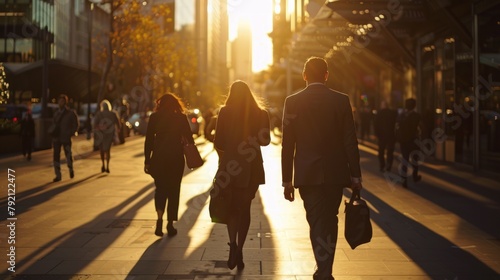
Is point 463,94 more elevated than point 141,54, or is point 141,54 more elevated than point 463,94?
point 141,54

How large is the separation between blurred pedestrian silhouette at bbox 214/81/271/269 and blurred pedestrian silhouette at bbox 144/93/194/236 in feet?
5.96

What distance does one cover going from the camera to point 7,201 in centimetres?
1252

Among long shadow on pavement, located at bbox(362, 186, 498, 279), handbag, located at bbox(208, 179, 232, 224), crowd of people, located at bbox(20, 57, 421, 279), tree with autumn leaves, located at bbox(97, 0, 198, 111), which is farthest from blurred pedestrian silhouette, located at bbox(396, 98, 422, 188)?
tree with autumn leaves, located at bbox(97, 0, 198, 111)

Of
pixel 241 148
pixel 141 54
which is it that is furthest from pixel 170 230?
pixel 141 54

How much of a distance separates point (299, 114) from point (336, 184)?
1.95 ft

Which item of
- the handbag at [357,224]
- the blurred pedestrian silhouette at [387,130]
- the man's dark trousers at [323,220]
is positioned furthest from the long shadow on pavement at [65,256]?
the blurred pedestrian silhouette at [387,130]

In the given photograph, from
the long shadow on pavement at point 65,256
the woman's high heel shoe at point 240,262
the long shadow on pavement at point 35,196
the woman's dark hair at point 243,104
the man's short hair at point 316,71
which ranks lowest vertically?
the long shadow on pavement at point 65,256

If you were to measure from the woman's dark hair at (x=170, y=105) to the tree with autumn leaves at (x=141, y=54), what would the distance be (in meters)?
24.0

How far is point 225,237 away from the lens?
8.79 metres

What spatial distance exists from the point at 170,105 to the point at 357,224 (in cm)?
386

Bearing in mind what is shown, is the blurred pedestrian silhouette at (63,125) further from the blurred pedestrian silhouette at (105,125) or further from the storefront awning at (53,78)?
the storefront awning at (53,78)

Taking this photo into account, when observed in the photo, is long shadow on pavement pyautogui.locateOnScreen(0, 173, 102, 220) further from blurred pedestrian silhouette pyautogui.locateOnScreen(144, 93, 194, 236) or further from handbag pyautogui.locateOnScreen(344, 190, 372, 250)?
handbag pyautogui.locateOnScreen(344, 190, 372, 250)

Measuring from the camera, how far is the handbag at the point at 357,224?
576cm

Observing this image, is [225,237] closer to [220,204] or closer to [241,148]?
[220,204]
